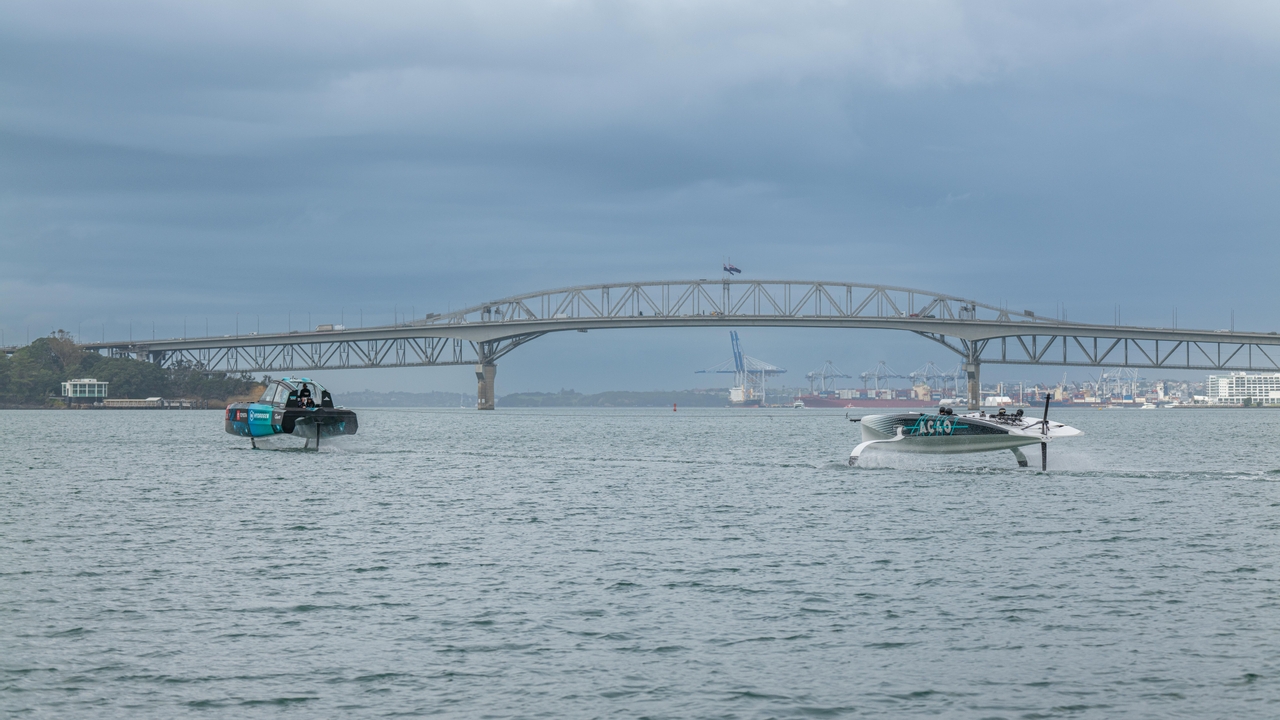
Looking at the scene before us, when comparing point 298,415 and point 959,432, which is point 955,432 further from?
point 298,415

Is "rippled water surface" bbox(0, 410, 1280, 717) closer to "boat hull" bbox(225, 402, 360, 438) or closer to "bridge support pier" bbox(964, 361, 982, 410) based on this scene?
"boat hull" bbox(225, 402, 360, 438)

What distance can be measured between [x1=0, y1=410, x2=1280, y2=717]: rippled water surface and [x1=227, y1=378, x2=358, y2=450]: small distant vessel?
2274 centimetres

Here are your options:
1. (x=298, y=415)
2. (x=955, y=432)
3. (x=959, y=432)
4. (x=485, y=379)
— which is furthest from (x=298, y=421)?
(x=485, y=379)

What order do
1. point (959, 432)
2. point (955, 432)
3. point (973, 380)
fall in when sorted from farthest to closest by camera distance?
point (973, 380) → point (955, 432) → point (959, 432)

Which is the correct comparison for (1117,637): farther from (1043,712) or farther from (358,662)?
(358,662)

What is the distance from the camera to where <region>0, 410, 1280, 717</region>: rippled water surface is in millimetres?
13508

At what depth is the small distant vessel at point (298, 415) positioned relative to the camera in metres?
64.9

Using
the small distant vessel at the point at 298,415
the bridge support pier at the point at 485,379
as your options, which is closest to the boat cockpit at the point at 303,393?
the small distant vessel at the point at 298,415

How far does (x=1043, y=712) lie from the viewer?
12641mm

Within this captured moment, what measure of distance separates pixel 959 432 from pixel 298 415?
35.9 m

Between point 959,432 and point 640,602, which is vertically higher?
point 959,432

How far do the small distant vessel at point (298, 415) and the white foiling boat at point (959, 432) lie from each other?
29020 millimetres

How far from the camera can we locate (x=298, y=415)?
65.2 m

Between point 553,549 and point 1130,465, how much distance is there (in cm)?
4206
